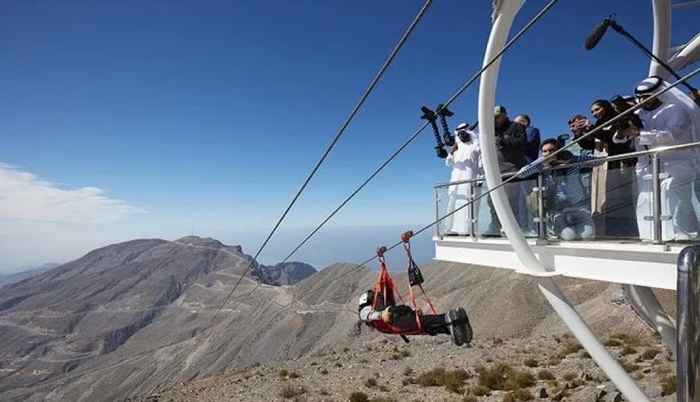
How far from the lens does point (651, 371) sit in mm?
18125

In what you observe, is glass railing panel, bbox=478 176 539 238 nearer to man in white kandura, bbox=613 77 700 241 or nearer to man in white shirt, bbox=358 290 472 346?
man in white kandura, bbox=613 77 700 241

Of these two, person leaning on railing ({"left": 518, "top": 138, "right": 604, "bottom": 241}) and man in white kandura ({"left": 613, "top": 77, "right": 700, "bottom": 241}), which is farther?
person leaning on railing ({"left": 518, "top": 138, "right": 604, "bottom": 241})

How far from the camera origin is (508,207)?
296 inches

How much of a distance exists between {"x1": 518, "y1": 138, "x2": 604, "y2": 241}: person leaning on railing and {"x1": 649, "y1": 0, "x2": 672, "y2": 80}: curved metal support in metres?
3.70

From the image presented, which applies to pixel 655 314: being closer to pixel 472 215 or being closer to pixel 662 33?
pixel 472 215

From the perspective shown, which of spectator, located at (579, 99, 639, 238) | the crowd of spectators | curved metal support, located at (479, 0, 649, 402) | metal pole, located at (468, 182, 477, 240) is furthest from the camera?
metal pole, located at (468, 182, 477, 240)

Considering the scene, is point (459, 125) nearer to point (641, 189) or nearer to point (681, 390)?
point (641, 189)

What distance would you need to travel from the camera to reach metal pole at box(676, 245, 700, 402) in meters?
1.69

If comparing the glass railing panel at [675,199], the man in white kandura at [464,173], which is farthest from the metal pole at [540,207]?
the glass railing panel at [675,199]

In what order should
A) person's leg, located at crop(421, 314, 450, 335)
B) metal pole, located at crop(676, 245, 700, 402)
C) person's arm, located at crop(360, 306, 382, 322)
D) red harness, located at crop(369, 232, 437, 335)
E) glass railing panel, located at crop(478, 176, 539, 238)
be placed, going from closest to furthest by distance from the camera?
metal pole, located at crop(676, 245, 700, 402)
glass railing panel, located at crop(478, 176, 539, 238)
person's leg, located at crop(421, 314, 450, 335)
person's arm, located at crop(360, 306, 382, 322)
red harness, located at crop(369, 232, 437, 335)


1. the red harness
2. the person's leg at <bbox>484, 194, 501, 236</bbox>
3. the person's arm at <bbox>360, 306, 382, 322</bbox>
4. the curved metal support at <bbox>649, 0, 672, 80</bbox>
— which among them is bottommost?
the person's arm at <bbox>360, 306, 382, 322</bbox>

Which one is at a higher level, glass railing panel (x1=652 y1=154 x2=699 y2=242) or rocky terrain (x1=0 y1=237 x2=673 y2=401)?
glass railing panel (x1=652 y1=154 x2=699 y2=242)

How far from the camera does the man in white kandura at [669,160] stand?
5527 millimetres

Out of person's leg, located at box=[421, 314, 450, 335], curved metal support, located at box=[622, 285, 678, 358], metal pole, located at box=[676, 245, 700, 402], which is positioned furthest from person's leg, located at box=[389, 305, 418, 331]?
metal pole, located at box=[676, 245, 700, 402]
